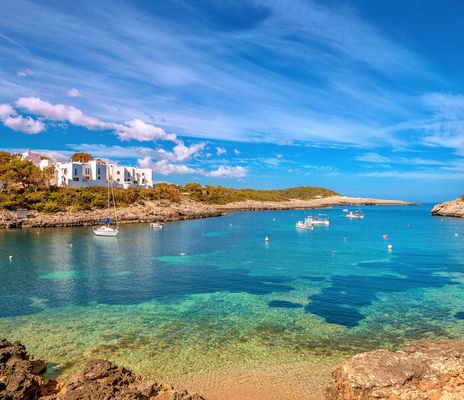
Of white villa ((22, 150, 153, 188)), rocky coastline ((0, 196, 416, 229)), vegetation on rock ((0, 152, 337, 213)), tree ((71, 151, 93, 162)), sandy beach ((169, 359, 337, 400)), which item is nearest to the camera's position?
sandy beach ((169, 359, 337, 400))

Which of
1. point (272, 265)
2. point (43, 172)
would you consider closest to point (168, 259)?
point (272, 265)

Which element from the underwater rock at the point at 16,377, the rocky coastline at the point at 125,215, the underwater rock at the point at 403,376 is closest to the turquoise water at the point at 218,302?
the underwater rock at the point at 16,377

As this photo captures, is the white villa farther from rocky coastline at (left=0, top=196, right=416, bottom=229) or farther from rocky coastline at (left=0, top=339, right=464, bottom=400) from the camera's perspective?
rocky coastline at (left=0, top=339, right=464, bottom=400)

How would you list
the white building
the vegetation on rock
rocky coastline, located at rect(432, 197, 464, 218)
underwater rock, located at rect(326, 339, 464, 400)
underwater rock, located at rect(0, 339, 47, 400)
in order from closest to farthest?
underwater rock, located at rect(326, 339, 464, 400), underwater rock, located at rect(0, 339, 47, 400), the vegetation on rock, the white building, rocky coastline, located at rect(432, 197, 464, 218)

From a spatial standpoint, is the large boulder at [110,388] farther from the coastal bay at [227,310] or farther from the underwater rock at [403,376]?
the underwater rock at [403,376]

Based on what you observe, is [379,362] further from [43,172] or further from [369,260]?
[43,172]

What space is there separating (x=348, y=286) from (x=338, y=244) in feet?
102

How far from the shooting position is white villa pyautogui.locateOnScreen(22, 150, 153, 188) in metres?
117

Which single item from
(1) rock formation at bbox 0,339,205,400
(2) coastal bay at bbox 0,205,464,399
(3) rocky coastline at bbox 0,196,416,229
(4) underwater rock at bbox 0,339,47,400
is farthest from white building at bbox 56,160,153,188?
(1) rock formation at bbox 0,339,205,400

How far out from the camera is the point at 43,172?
10688 cm

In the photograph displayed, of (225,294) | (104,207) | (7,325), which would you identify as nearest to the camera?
(7,325)

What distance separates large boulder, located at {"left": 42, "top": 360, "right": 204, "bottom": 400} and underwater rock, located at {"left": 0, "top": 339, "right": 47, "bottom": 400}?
45.6 inches

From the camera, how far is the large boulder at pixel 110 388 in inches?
445

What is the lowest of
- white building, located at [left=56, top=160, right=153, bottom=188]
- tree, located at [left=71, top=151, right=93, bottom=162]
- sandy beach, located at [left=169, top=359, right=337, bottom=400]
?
sandy beach, located at [left=169, top=359, right=337, bottom=400]
